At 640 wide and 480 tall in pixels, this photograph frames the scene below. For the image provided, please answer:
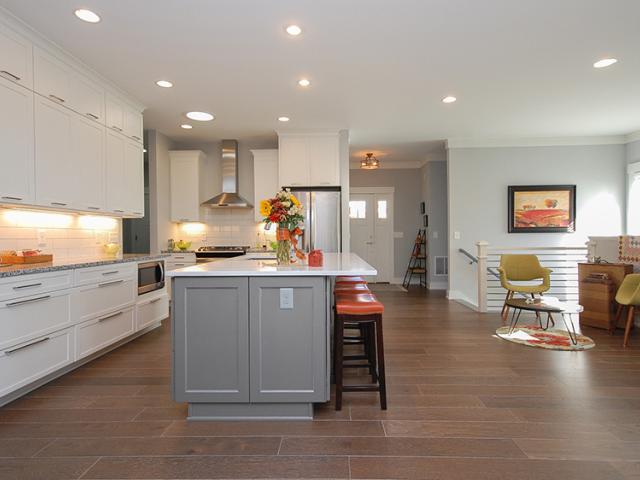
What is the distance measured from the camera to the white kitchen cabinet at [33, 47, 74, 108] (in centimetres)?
302

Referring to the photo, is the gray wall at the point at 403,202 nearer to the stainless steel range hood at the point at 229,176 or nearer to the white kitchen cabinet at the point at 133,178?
the stainless steel range hood at the point at 229,176

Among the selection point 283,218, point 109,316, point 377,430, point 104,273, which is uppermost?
point 283,218

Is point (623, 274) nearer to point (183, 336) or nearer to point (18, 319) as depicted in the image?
point (183, 336)

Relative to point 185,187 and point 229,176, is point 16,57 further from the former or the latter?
point 229,176

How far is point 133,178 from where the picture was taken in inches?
175

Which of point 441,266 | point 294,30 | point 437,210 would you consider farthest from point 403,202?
point 294,30

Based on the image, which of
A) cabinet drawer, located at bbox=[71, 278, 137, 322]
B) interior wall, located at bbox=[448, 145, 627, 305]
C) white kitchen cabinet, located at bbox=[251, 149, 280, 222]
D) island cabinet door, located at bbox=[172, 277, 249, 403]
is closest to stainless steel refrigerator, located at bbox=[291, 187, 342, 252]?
white kitchen cabinet, located at bbox=[251, 149, 280, 222]

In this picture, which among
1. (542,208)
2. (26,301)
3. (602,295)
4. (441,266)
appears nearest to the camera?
(26,301)

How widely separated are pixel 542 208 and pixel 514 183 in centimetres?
63

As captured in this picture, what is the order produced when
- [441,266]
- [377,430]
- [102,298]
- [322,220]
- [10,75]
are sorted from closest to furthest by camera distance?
[377,430] < [10,75] < [102,298] < [322,220] < [441,266]

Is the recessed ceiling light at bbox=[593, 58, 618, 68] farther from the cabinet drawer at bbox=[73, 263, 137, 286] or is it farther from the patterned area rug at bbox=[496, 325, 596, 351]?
the cabinet drawer at bbox=[73, 263, 137, 286]

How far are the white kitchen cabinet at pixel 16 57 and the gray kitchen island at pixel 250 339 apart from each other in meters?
2.11

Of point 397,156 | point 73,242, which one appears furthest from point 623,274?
point 73,242

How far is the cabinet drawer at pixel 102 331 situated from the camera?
3.02 meters
